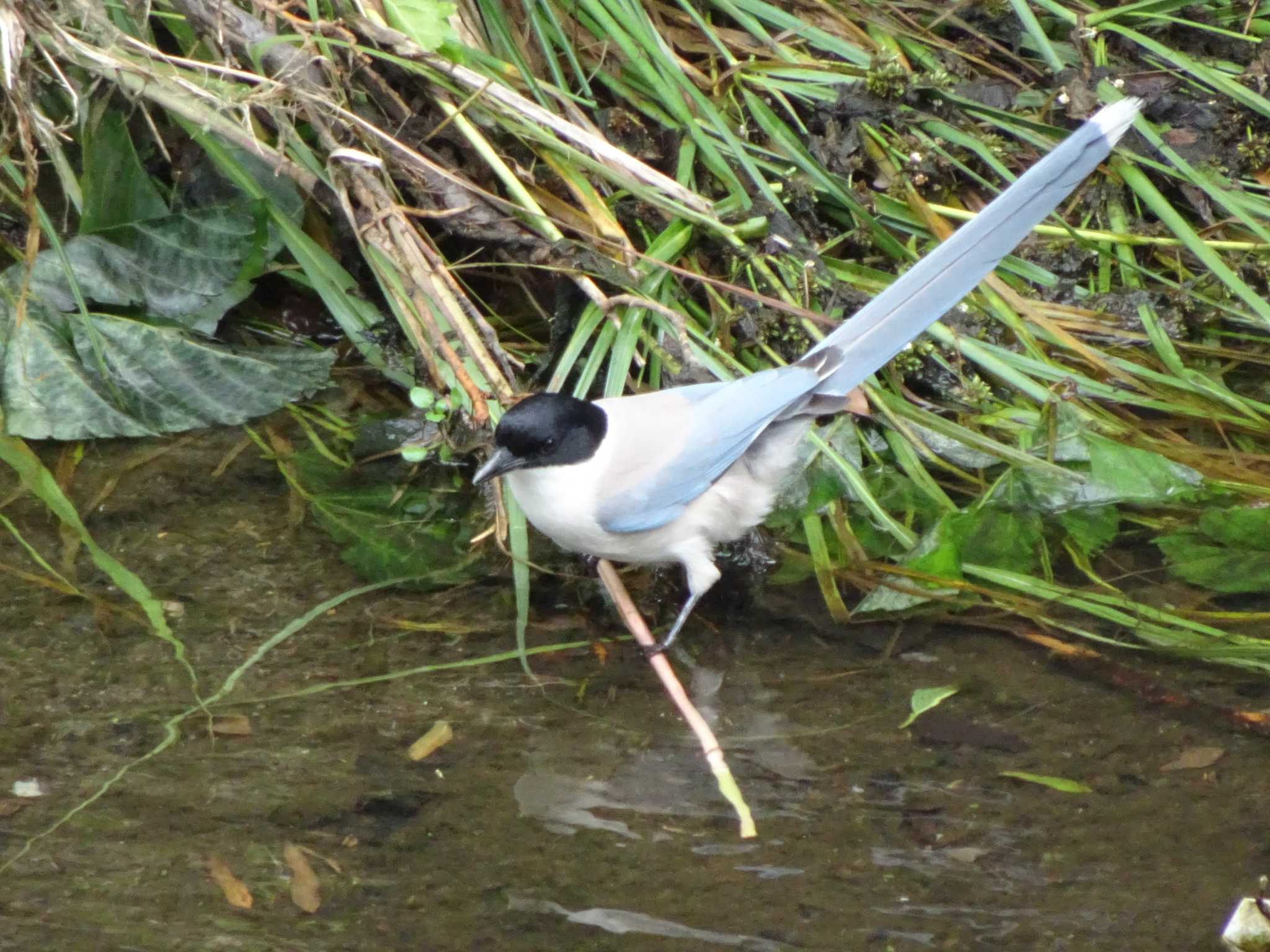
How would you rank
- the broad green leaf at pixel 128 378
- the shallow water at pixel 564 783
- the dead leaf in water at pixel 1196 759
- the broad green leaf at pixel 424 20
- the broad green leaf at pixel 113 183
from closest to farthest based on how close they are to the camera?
the shallow water at pixel 564 783, the dead leaf in water at pixel 1196 759, the broad green leaf at pixel 128 378, the broad green leaf at pixel 424 20, the broad green leaf at pixel 113 183

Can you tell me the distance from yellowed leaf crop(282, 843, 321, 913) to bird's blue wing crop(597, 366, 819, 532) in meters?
1.12

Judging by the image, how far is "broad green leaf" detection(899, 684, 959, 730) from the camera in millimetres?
3078

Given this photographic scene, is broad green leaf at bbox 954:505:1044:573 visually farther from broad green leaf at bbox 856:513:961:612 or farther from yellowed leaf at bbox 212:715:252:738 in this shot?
yellowed leaf at bbox 212:715:252:738

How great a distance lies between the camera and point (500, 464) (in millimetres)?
3100

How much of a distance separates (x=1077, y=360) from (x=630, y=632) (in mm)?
1691

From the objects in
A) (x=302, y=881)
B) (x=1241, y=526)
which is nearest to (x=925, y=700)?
(x=1241, y=526)

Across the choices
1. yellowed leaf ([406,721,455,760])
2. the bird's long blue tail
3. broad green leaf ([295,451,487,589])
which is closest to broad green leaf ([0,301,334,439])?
broad green leaf ([295,451,487,589])

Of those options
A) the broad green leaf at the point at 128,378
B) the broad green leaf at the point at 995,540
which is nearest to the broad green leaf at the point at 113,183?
the broad green leaf at the point at 128,378

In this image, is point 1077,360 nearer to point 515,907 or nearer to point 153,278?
point 515,907

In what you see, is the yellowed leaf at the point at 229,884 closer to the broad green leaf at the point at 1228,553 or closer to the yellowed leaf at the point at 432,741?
the yellowed leaf at the point at 432,741

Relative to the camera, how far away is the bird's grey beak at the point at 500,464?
308 centimetres

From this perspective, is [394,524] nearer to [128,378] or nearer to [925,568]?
[128,378]

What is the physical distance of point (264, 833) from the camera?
2.66 metres

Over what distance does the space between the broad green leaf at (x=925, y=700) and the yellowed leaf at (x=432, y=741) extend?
1033mm
